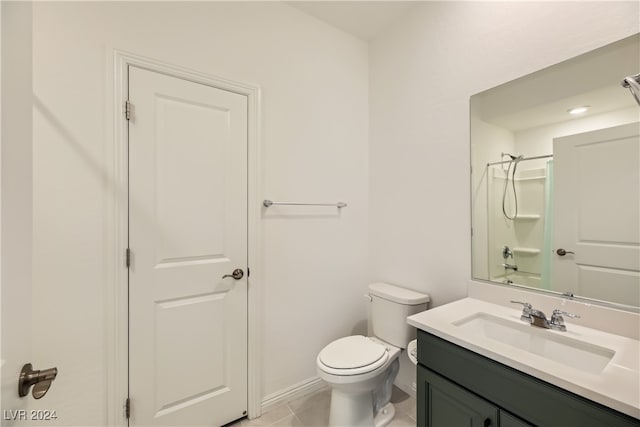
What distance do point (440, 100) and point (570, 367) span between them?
4.89 feet

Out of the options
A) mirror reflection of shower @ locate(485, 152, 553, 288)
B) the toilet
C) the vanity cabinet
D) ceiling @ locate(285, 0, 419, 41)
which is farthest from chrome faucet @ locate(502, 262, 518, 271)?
ceiling @ locate(285, 0, 419, 41)

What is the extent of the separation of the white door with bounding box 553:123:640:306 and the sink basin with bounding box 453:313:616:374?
0.85 feet

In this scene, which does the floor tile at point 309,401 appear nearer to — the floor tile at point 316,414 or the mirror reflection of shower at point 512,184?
the floor tile at point 316,414

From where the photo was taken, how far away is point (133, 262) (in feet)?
4.76

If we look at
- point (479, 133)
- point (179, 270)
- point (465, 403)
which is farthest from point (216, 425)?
point (479, 133)

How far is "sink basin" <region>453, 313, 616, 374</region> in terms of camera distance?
1.07 meters

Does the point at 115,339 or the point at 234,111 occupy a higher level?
the point at 234,111

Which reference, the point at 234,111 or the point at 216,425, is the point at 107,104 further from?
the point at 216,425

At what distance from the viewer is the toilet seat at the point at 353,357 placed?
1.52m

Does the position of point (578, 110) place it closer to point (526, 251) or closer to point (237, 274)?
point (526, 251)

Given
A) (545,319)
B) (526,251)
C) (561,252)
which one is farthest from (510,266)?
(545,319)

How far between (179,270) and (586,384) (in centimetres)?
172

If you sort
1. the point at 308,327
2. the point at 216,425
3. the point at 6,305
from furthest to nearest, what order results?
the point at 308,327 → the point at 216,425 → the point at 6,305

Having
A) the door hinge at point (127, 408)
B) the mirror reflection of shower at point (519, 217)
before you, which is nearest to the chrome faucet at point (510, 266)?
Result: the mirror reflection of shower at point (519, 217)
